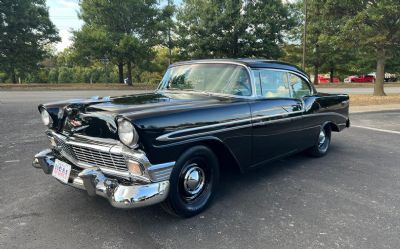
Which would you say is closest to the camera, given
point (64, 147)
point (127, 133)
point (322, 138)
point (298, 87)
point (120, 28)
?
point (127, 133)

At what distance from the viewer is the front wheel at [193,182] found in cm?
302

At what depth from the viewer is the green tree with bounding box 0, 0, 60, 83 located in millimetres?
25656

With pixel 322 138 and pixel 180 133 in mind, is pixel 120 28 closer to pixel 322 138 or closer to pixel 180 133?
pixel 322 138

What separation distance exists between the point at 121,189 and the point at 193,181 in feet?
2.53

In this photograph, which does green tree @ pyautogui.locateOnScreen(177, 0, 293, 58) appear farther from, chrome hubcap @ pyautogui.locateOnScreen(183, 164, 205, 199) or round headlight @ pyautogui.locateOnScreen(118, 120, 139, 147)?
round headlight @ pyautogui.locateOnScreen(118, 120, 139, 147)

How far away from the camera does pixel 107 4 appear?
26.8 meters

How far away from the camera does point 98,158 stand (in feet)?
9.89

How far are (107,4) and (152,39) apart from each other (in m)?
4.64

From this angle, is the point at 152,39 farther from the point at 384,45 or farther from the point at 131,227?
the point at 131,227

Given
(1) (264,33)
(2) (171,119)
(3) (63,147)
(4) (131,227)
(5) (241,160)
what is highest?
(1) (264,33)

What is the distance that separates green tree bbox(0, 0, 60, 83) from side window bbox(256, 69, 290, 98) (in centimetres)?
2687

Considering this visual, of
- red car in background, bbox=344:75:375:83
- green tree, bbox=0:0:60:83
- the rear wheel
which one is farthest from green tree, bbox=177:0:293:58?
red car in background, bbox=344:75:375:83

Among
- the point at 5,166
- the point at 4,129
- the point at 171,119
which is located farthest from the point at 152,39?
the point at 171,119

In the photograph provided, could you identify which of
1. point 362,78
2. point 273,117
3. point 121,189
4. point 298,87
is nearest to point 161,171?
point 121,189
